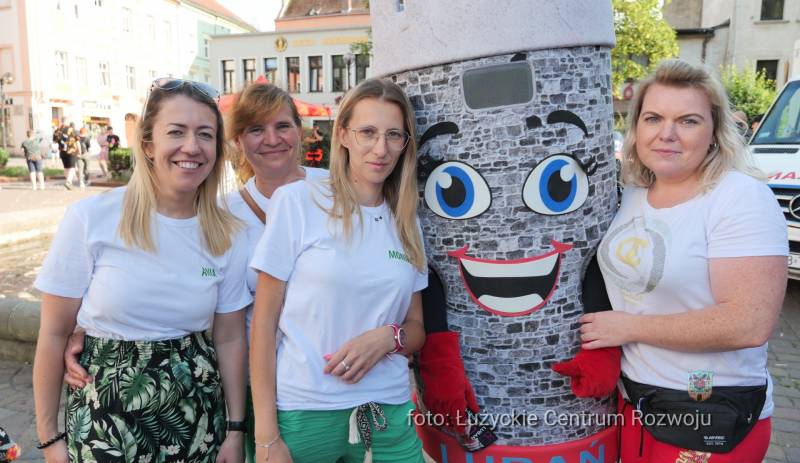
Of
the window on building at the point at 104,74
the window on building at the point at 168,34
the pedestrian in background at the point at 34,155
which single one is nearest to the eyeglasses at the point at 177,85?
the pedestrian in background at the point at 34,155

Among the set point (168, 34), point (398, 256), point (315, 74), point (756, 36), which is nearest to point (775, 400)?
point (398, 256)

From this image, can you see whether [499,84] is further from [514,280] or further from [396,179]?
[514,280]

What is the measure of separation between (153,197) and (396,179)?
78cm

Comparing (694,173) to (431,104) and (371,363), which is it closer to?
(431,104)

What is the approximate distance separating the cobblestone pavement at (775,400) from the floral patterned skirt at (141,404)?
2066 millimetres

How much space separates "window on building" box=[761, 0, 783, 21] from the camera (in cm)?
2397

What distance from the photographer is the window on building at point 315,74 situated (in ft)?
109

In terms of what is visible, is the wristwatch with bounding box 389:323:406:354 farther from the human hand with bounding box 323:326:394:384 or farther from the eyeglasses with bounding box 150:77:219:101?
the eyeglasses with bounding box 150:77:219:101

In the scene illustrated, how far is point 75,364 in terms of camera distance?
1.85 metres

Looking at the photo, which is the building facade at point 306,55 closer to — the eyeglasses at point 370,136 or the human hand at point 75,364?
the eyeglasses at point 370,136

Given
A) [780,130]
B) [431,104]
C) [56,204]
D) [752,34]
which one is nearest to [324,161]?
[56,204]

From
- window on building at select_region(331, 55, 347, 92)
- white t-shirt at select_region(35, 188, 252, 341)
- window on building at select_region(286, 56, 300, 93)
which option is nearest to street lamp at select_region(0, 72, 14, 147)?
window on building at select_region(286, 56, 300, 93)

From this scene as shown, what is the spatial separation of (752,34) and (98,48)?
1259 inches

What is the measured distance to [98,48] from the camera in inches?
1329
